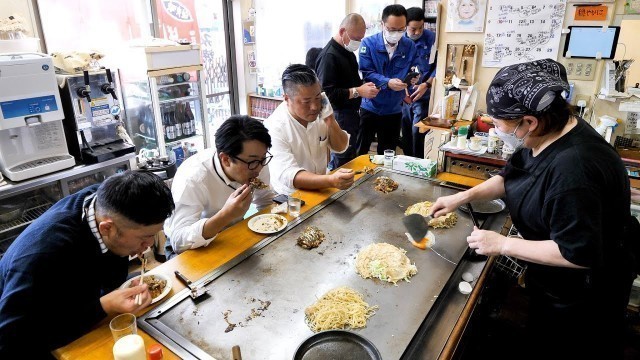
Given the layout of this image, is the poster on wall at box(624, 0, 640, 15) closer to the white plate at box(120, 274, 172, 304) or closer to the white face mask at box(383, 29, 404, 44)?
the white face mask at box(383, 29, 404, 44)

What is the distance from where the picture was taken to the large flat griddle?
4.70 ft

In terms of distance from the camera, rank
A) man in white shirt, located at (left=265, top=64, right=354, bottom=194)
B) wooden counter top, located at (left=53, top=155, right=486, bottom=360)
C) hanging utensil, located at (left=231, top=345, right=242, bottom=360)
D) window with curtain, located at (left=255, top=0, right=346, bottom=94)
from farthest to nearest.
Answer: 1. window with curtain, located at (left=255, top=0, right=346, bottom=94)
2. man in white shirt, located at (left=265, top=64, right=354, bottom=194)
3. wooden counter top, located at (left=53, top=155, right=486, bottom=360)
4. hanging utensil, located at (left=231, top=345, right=242, bottom=360)

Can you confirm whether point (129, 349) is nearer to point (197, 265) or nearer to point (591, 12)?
point (197, 265)

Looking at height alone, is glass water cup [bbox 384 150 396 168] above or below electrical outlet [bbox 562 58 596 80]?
below

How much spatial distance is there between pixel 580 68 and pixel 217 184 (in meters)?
3.01

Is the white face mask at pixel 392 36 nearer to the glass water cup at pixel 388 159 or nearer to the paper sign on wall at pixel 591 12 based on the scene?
the paper sign on wall at pixel 591 12

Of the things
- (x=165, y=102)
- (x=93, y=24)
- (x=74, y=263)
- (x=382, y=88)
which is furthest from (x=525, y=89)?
(x=93, y=24)

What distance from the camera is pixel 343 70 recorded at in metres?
4.20

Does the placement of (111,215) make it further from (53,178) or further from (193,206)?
(53,178)

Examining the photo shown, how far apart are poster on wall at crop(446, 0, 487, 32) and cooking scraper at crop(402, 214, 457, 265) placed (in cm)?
229

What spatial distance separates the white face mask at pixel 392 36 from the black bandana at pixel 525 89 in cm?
290

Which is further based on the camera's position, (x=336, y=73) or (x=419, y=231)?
(x=336, y=73)

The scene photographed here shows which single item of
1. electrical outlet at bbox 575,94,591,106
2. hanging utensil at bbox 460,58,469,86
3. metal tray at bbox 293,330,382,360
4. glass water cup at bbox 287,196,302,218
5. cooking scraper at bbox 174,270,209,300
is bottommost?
metal tray at bbox 293,330,382,360

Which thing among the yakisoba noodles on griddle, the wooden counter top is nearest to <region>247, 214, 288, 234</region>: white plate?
the wooden counter top
